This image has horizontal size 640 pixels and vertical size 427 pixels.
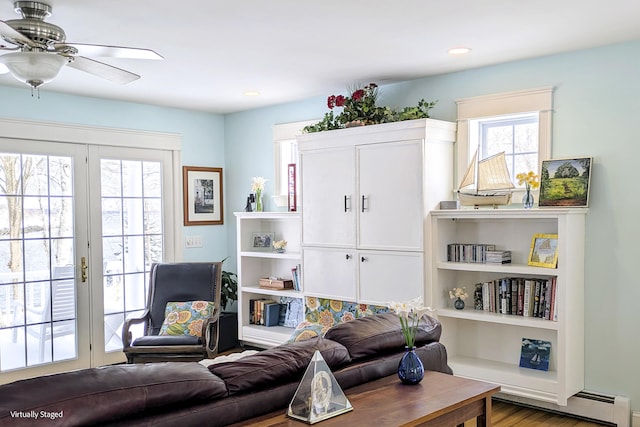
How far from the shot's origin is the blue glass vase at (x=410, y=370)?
2.36 meters

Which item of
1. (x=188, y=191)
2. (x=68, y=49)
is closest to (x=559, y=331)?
(x=68, y=49)

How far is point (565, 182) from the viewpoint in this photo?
3.96 metres

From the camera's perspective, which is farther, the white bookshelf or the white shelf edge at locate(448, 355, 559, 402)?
the white bookshelf

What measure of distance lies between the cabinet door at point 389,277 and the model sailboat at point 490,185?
0.54m

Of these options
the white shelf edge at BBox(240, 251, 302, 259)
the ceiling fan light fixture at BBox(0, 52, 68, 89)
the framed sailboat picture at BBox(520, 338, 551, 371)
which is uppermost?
the ceiling fan light fixture at BBox(0, 52, 68, 89)

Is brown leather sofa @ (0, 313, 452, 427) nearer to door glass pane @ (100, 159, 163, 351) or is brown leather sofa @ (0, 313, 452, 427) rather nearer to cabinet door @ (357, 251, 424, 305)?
cabinet door @ (357, 251, 424, 305)

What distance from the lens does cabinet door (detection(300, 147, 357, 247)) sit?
4.73 m

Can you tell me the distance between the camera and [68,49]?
9.60ft

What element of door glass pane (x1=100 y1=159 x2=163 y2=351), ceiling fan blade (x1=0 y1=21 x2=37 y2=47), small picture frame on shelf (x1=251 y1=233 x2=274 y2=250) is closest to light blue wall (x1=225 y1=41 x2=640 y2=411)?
small picture frame on shelf (x1=251 y1=233 x2=274 y2=250)

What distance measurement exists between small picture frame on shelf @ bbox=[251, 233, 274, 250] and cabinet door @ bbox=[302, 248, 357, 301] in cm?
91

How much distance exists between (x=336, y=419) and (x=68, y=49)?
7.05 feet

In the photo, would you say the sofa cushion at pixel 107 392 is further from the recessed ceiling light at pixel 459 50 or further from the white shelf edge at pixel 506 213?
the recessed ceiling light at pixel 459 50

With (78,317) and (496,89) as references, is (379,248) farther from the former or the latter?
(78,317)

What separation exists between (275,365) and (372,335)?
571 mm
